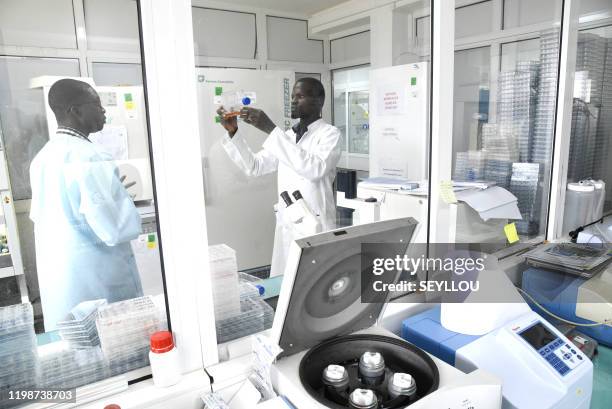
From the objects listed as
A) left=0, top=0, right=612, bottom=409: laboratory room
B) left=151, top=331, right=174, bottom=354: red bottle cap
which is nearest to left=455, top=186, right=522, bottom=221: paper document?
left=0, top=0, right=612, bottom=409: laboratory room

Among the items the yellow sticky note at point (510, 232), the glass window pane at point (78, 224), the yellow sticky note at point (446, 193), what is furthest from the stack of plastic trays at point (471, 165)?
the glass window pane at point (78, 224)

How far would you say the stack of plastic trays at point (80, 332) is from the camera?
3.29 feet

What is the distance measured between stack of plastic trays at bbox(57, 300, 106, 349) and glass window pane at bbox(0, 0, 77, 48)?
870mm

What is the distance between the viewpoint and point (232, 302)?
1.15m

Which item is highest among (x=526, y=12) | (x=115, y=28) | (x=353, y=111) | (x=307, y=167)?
(x=526, y=12)

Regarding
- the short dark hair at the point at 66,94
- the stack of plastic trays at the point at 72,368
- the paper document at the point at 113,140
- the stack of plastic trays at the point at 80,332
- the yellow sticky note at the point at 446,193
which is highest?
the short dark hair at the point at 66,94

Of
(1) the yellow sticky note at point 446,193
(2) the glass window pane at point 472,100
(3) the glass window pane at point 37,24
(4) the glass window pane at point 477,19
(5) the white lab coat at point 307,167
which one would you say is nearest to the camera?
(1) the yellow sticky note at point 446,193

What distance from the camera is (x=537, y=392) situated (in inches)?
39.5

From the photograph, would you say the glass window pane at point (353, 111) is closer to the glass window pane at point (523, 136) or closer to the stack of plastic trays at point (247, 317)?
the glass window pane at point (523, 136)

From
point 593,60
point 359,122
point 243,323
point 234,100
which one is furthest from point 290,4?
point 243,323

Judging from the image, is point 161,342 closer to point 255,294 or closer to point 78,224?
point 255,294

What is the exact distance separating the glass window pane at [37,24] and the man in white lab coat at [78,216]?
35 centimetres

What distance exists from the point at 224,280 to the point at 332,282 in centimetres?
33

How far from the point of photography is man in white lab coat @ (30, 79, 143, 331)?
109 cm
